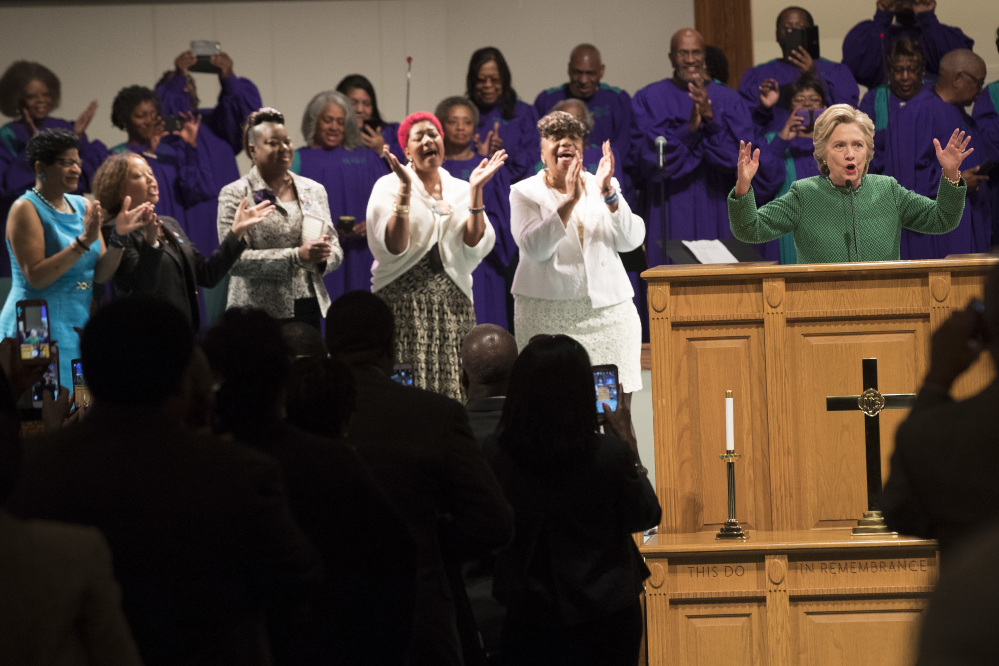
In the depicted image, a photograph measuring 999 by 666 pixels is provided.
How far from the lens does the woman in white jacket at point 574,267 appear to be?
5.09 meters

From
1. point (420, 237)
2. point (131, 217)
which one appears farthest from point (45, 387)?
point (420, 237)

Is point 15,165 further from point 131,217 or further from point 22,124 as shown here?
point 131,217

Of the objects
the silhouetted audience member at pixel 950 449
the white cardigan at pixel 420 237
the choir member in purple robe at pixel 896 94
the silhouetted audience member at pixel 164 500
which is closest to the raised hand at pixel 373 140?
the white cardigan at pixel 420 237

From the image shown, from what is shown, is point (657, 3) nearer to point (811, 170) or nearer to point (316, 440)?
point (811, 170)

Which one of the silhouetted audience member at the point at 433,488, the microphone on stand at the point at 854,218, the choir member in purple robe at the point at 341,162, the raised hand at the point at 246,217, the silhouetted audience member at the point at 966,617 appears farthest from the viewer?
the choir member in purple robe at the point at 341,162

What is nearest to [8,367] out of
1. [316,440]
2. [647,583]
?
[316,440]

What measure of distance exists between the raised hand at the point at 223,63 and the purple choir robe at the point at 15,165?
792mm

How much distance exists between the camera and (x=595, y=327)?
16.7 ft

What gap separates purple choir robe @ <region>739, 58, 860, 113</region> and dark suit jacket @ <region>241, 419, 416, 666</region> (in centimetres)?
523

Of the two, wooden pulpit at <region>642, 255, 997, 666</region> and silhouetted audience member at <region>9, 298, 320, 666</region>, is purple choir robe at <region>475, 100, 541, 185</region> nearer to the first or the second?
wooden pulpit at <region>642, 255, 997, 666</region>

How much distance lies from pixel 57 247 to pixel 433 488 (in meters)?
2.74

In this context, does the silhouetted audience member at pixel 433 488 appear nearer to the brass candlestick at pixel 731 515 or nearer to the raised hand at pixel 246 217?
the brass candlestick at pixel 731 515

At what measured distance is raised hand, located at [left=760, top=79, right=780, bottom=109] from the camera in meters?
6.68

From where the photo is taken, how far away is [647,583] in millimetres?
3666
